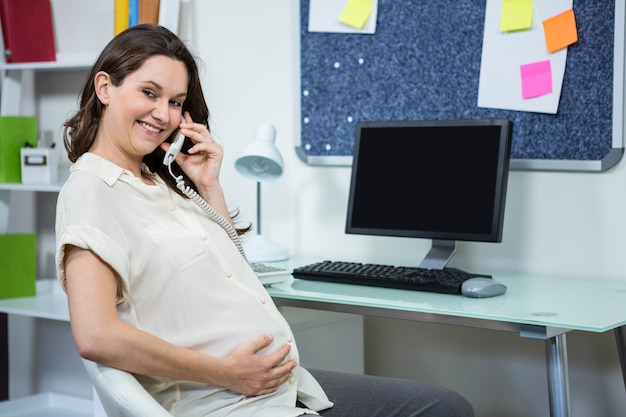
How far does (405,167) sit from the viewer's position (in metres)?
2.11

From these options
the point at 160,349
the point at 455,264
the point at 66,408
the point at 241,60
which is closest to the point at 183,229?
the point at 160,349

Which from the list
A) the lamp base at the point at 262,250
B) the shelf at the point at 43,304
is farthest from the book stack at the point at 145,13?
the shelf at the point at 43,304

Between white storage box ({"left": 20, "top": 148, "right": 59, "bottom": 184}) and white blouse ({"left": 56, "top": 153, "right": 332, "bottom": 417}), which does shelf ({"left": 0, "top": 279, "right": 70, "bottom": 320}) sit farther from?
white blouse ({"left": 56, "top": 153, "right": 332, "bottom": 417})

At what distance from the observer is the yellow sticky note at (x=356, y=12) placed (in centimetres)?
240

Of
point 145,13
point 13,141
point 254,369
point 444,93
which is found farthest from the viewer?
point 13,141

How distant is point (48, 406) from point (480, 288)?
1.85 metres

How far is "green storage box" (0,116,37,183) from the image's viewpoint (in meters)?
2.84

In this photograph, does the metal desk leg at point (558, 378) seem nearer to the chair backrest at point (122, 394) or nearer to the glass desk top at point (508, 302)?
the glass desk top at point (508, 302)

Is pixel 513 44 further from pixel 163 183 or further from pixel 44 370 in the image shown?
pixel 44 370

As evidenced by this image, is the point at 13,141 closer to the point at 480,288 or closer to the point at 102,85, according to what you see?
the point at 102,85

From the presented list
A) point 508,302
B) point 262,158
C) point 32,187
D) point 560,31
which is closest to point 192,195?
point 508,302

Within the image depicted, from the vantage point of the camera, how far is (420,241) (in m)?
2.37

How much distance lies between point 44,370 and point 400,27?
5.97ft

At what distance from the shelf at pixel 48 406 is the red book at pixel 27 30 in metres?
1.14
